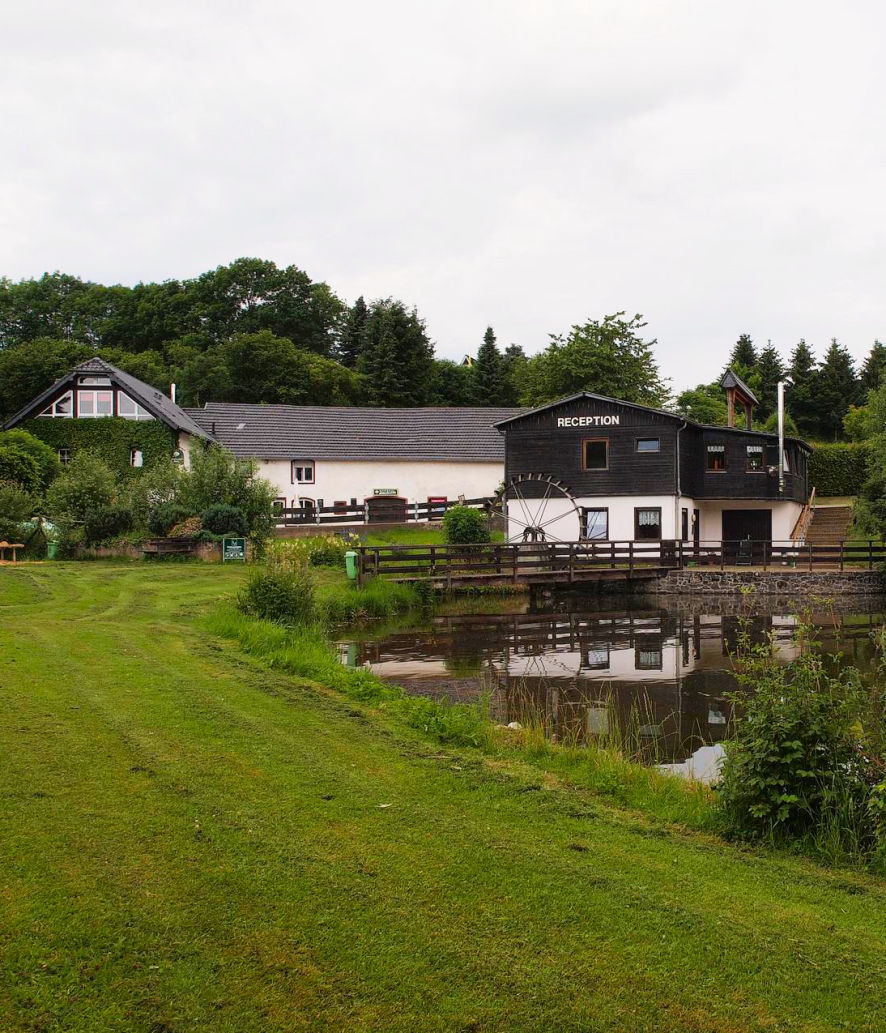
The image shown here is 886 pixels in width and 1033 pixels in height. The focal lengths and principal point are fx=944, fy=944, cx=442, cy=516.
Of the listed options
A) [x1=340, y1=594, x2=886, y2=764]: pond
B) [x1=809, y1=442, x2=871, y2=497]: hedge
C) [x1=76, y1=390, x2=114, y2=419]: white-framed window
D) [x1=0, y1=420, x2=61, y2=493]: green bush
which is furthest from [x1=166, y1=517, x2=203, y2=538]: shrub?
[x1=809, y1=442, x2=871, y2=497]: hedge

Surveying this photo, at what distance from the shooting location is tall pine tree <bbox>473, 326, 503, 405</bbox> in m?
71.4

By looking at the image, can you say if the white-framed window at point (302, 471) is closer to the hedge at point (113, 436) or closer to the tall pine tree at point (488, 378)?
the hedge at point (113, 436)

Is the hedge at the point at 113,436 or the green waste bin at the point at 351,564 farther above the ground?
the hedge at the point at 113,436

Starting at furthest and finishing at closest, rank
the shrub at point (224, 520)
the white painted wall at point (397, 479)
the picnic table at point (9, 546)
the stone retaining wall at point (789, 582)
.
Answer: the white painted wall at point (397, 479) → the stone retaining wall at point (789, 582) → the shrub at point (224, 520) → the picnic table at point (9, 546)

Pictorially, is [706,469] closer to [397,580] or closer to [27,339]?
[397,580]

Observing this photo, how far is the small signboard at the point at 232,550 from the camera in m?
28.1

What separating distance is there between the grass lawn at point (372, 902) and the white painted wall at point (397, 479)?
39.8 meters

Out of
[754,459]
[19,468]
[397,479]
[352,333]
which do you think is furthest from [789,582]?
[352,333]

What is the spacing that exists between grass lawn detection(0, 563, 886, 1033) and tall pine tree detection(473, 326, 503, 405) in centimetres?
6450

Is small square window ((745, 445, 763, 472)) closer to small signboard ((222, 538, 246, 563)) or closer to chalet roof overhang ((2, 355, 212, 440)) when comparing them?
small signboard ((222, 538, 246, 563))

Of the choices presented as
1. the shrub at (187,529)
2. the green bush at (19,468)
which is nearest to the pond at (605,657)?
the shrub at (187,529)

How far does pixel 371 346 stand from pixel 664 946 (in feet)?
230

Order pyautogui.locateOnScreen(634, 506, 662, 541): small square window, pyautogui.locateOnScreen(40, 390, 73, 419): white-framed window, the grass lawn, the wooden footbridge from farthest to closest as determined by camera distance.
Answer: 1. pyautogui.locateOnScreen(40, 390, 73, 419): white-framed window
2. pyautogui.locateOnScreen(634, 506, 662, 541): small square window
3. the wooden footbridge
4. the grass lawn

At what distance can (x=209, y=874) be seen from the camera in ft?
16.6
